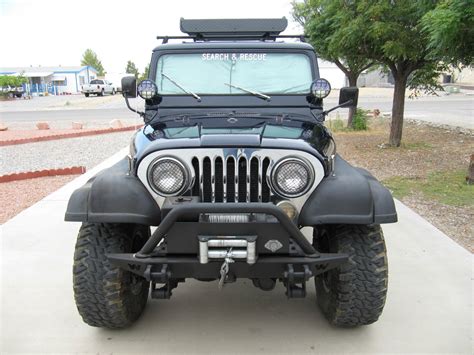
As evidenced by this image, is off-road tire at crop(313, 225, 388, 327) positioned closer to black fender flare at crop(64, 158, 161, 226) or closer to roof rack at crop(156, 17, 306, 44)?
black fender flare at crop(64, 158, 161, 226)

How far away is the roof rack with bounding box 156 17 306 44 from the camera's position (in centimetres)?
492

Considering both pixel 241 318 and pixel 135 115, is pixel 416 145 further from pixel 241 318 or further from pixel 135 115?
pixel 135 115

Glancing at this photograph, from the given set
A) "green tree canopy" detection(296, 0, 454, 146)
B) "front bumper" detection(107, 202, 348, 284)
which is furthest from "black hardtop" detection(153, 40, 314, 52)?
"green tree canopy" detection(296, 0, 454, 146)

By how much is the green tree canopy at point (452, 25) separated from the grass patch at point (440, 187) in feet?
6.07

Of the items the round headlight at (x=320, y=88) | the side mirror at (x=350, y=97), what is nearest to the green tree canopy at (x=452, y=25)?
the side mirror at (x=350, y=97)

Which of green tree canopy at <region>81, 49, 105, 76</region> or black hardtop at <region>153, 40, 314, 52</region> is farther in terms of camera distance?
Result: green tree canopy at <region>81, 49, 105, 76</region>

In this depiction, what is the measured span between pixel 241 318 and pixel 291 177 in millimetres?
1204

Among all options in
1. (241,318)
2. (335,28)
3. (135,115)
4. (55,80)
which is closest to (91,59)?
(55,80)

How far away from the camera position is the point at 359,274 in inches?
113

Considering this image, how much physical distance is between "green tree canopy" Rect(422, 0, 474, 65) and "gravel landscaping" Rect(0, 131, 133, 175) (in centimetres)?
639

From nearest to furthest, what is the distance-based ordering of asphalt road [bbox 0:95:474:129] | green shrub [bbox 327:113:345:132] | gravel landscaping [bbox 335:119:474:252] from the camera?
gravel landscaping [bbox 335:119:474:252] → green shrub [bbox 327:113:345:132] → asphalt road [bbox 0:95:474:129]

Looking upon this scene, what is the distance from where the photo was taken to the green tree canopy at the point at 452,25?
5000 millimetres

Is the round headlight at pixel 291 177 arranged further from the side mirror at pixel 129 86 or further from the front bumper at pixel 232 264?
the side mirror at pixel 129 86

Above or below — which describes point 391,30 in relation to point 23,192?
above
